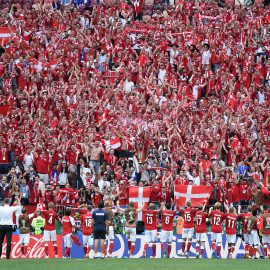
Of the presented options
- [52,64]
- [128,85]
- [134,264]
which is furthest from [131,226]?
[52,64]

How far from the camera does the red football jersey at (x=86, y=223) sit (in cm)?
3303

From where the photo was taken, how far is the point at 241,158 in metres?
38.9

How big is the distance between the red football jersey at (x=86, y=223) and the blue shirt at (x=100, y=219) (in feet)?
2.12

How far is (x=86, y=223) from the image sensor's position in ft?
108

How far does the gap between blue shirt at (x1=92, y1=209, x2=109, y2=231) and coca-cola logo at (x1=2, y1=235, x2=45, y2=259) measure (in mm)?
2125

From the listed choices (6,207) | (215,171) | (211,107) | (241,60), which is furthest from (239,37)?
(6,207)

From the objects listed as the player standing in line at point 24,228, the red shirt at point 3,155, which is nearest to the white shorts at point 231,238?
the player standing in line at point 24,228

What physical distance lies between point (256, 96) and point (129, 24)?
5896mm

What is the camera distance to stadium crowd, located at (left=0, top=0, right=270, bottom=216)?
3747cm

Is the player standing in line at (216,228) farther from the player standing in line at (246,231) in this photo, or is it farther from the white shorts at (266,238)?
the white shorts at (266,238)

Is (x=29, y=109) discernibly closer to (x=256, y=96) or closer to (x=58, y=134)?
(x=58, y=134)

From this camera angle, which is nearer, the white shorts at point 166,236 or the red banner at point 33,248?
the red banner at point 33,248

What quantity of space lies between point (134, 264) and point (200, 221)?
3.80 m

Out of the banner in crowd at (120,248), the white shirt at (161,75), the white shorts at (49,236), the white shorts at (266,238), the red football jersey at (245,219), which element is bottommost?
the banner in crowd at (120,248)
